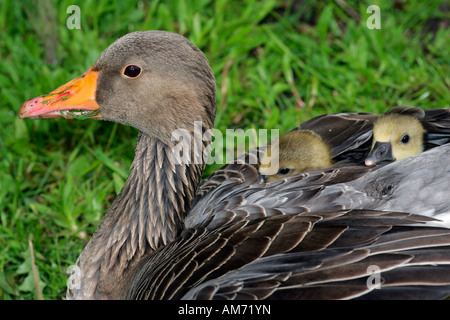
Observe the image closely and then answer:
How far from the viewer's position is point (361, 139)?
12.1 feet

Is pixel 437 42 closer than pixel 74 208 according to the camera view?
No

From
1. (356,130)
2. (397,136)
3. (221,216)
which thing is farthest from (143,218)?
(397,136)

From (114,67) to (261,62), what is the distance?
7.41 feet

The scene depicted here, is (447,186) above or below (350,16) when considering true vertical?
below

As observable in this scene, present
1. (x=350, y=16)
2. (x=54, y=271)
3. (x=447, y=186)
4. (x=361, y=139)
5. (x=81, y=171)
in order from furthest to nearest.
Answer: (x=350, y=16), (x=81, y=171), (x=54, y=271), (x=361, y=139), (x=447, y=186)

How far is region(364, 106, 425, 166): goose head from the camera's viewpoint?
3539 mm

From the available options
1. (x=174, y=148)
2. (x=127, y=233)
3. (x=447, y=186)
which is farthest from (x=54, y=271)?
(x=447, y=186)

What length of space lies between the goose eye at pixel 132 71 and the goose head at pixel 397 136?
1.31m

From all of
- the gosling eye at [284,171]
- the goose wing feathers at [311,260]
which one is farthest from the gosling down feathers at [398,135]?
the goose wing feathers at [311,260]

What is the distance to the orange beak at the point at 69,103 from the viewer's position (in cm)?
333

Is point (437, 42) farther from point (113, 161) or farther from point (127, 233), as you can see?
point (127, 233)

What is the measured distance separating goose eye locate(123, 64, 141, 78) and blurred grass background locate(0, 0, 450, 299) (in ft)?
4.10

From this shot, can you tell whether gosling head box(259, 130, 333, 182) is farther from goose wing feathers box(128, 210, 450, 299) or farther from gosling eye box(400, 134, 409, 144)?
goose wing feathers box(128, 210, 450, 299)

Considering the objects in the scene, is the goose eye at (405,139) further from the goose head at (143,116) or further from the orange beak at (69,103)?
the orange beak at (69,103)
